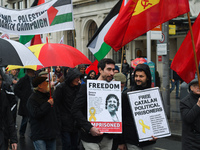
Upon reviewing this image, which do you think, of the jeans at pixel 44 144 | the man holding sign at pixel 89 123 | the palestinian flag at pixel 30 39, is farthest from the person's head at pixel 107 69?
the palestinian flag at pixel 30 39

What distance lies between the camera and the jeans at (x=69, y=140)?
248 inches

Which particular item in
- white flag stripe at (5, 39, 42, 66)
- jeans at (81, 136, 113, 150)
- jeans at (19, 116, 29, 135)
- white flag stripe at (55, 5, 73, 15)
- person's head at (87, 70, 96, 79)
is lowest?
jeans at (19, 116, 29, 135)

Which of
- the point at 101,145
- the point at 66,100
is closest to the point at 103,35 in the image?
the point at 66,100

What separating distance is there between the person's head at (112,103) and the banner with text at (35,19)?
2941 millimetres

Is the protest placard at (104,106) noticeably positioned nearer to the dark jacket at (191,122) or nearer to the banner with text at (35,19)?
the dark jacket at (191,122)

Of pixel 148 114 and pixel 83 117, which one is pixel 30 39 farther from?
pixel 148 114

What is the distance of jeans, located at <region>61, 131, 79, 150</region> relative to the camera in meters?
6.30

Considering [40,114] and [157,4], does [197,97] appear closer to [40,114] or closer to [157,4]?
[157,4]

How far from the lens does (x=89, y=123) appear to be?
414cm

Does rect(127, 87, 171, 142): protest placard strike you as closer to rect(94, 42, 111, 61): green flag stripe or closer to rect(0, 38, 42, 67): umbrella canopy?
rect(0, 38, 42, 67): umbrella canopy

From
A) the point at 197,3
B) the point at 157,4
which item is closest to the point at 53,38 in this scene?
the point at 197,3

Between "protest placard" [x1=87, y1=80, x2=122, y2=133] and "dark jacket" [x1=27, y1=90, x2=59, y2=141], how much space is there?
1.35 meters

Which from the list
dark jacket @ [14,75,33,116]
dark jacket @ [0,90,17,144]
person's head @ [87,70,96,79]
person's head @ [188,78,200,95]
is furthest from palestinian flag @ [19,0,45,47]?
person's head @ [188,78,200,95]

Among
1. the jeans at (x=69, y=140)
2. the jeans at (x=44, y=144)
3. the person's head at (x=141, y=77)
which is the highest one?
the person's head at (x=141, y=77)
